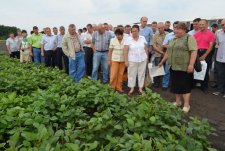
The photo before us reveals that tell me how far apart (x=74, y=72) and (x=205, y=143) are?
6226mm

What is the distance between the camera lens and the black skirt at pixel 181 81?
6.07 m

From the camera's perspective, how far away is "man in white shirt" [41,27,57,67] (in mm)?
11695

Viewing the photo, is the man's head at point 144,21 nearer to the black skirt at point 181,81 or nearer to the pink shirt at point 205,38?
the pink shirt at point 205,38

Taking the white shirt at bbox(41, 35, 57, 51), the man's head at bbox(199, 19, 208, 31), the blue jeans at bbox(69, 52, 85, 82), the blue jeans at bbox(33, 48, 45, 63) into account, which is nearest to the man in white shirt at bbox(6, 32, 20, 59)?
the blue jeans at bbox(33, 48, 45, 63)

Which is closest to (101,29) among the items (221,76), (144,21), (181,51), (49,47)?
(144,21)

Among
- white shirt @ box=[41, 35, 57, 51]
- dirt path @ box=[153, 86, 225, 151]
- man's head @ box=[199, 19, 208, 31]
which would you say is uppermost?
man's head @ box=[199, 19, 208, 31]

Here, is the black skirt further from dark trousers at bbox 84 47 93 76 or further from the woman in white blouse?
dark trousers at bbox 84 47 93 76

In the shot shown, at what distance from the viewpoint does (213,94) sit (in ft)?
26.0

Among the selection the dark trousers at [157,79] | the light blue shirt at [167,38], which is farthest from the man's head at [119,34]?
the dark trousers at [157,79]

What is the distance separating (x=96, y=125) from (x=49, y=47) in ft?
29.6

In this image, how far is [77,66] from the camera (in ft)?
29.9

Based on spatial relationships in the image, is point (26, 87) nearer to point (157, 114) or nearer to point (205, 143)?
point (157, 114)

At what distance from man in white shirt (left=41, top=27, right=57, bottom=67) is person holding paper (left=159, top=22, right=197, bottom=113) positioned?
638 centimetres

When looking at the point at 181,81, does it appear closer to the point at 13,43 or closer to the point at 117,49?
the point at 117,49
